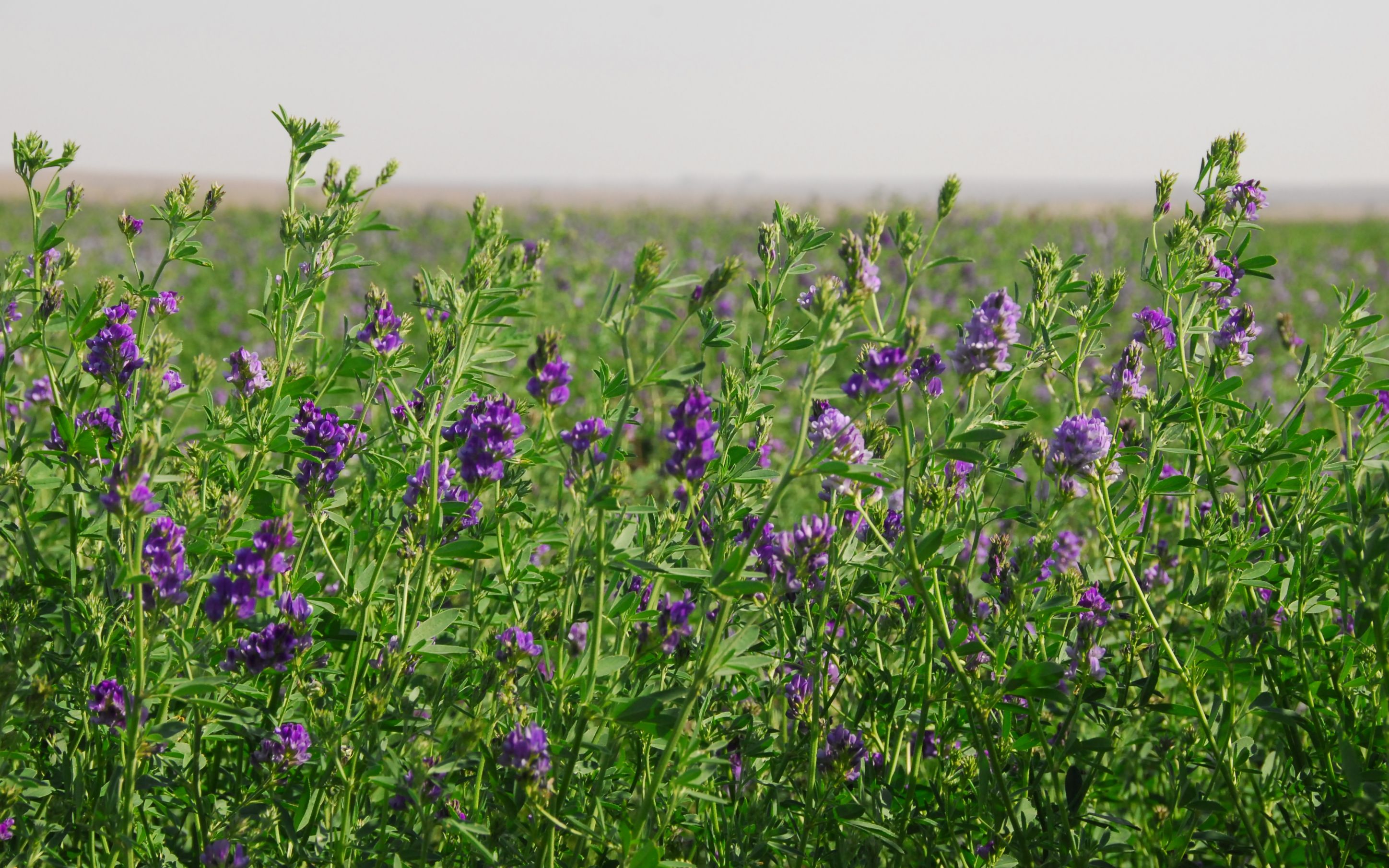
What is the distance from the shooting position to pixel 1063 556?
107 inches

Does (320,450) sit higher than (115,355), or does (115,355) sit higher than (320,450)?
(115,355)

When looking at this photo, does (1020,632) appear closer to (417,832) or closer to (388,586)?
(417,832)

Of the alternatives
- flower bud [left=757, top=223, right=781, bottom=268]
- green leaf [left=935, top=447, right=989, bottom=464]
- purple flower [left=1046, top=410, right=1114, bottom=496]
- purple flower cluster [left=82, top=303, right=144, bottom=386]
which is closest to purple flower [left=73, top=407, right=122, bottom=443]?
purple flower cluster [left=82, top=303, right=144, bottom=386]

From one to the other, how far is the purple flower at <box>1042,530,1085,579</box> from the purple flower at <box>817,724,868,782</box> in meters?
0.60

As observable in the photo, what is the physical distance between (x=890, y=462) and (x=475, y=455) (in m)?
1.35

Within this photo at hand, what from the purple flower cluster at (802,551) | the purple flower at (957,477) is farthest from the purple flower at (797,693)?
the purple flower at (957,477)

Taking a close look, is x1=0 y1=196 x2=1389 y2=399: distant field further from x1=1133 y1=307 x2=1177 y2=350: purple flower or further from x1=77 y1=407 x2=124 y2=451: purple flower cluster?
x1=1133 y1=307 x2=1177 y2=350: purple flower

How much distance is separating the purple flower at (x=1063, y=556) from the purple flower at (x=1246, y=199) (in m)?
0.98

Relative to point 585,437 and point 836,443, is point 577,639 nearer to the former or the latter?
point 585,437

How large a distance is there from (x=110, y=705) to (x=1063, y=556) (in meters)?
2.34

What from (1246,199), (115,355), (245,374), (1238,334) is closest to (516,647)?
(245,374)

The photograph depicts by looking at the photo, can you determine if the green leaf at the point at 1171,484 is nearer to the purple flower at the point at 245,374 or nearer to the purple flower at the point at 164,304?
the purple flower at the point at 245,374

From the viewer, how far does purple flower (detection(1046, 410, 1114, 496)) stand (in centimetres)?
201

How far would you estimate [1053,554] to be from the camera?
2.50 meters
